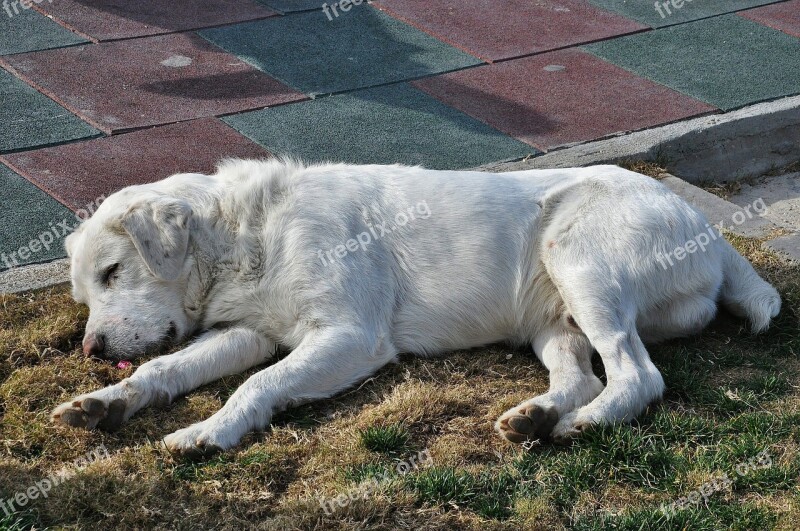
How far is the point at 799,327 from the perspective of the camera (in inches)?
222

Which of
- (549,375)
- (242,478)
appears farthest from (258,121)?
(242,478)

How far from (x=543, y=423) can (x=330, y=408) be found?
101 centimetres

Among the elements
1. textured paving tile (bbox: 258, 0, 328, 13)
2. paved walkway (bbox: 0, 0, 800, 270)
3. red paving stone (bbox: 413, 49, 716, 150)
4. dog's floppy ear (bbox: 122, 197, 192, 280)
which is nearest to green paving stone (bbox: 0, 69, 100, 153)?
paved walkway (bbox: 0, 0, 800, 270)

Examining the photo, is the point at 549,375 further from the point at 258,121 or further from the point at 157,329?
the point at 258,121

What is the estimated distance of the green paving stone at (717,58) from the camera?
9.02 meters

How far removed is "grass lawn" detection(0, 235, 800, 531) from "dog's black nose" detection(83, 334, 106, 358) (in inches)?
3.1

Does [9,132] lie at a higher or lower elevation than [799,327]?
higher

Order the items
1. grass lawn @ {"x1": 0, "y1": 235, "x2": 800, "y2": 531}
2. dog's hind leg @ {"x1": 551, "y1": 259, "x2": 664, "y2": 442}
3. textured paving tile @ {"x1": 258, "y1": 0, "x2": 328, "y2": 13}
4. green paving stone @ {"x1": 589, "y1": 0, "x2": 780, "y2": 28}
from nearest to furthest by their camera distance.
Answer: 1. grass lawn @ {"x1": 0, "y1": 235, "x2": 800, "y2": 531}
2. dog's hind leg @ {"x1": 551, "y1": 259, "x2": 664, "y2": 442}
3. textured paving tile @ {"x1": 258, "y1": 0, "x2": 328, "y2": 13}
4. green paving stone @ {"x1": 589, "y1": 0, "x2": 780, "y2": 28}

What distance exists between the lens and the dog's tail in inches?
215

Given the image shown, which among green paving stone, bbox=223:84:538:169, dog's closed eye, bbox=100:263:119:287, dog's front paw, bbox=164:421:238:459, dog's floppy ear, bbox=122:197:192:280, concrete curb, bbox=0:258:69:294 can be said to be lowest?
dog's front paw, bbox=164:421:238:459

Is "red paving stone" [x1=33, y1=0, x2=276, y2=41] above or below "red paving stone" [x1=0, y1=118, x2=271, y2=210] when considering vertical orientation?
above

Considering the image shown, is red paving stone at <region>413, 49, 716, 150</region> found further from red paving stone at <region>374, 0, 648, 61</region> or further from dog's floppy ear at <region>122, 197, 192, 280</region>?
dog's floppy ear at <region>122, 197, 192, 280</region>

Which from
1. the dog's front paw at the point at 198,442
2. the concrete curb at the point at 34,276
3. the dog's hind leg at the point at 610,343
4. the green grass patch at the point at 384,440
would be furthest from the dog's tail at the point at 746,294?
the concrete curb at the point at 34,276

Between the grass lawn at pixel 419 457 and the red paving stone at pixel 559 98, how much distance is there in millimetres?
3245
